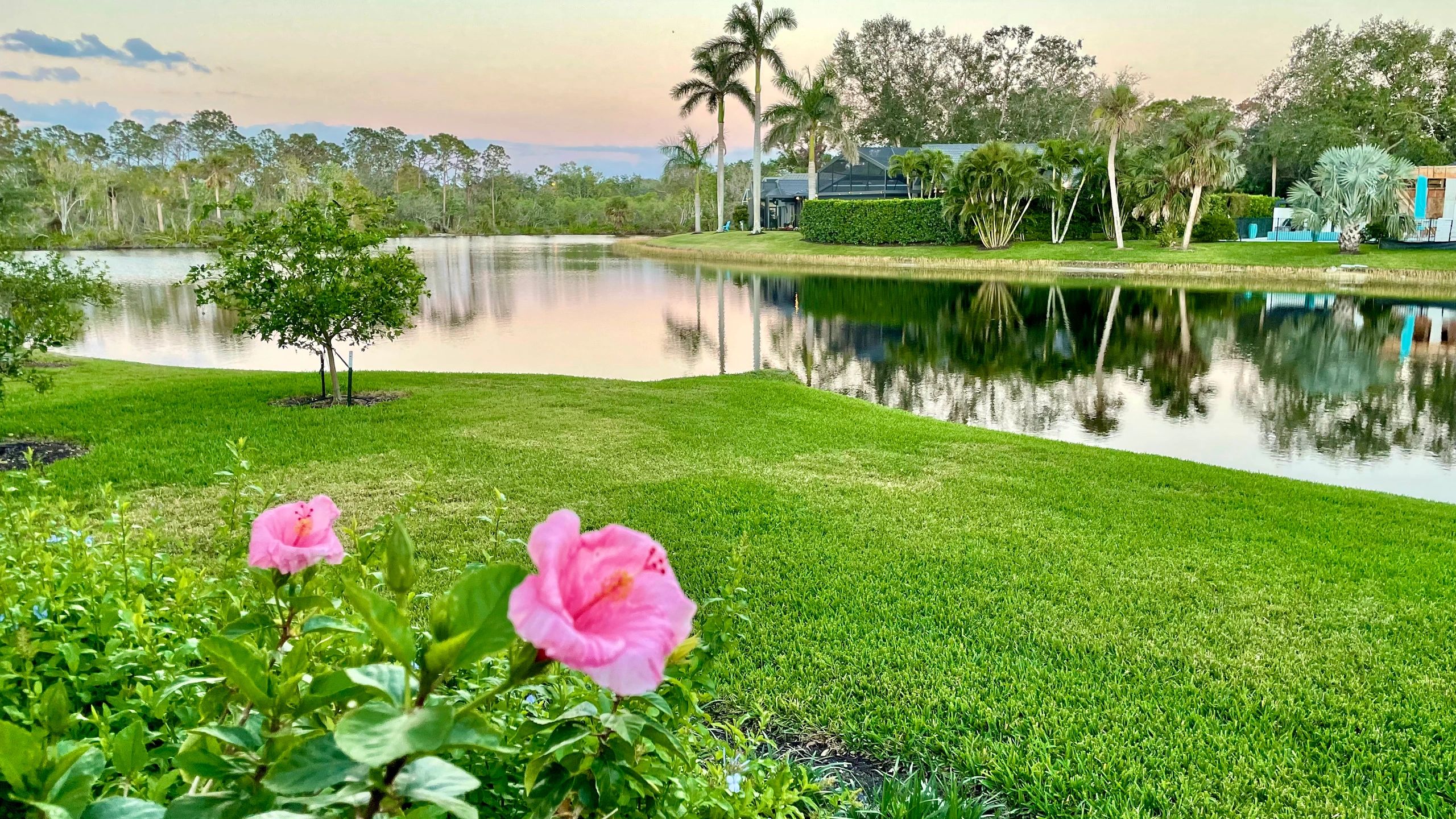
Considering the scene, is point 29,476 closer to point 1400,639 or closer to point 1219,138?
point 1400,639

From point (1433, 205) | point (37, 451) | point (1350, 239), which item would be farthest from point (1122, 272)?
point (37, 451)

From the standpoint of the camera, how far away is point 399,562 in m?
Result: 0.69

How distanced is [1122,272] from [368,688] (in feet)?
102

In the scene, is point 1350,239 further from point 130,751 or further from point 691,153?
point 691,153

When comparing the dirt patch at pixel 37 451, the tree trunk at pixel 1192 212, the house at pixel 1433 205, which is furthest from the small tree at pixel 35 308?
the house at pixel 1433 205

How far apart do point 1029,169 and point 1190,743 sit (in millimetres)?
33802

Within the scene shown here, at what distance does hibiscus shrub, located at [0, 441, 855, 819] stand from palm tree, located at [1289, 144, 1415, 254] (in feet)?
111

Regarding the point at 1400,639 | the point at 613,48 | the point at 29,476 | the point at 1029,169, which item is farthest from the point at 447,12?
the point at 1400,639

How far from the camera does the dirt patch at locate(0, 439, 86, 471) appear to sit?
5828mm

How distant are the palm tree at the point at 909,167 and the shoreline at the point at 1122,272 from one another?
20.8ft

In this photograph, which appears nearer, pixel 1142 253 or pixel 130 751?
pixel 130 751

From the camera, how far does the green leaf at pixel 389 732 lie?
1.75 ft

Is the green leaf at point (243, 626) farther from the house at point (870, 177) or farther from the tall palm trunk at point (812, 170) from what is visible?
the house at point (870, 177)

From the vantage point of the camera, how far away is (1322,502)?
551 cm
